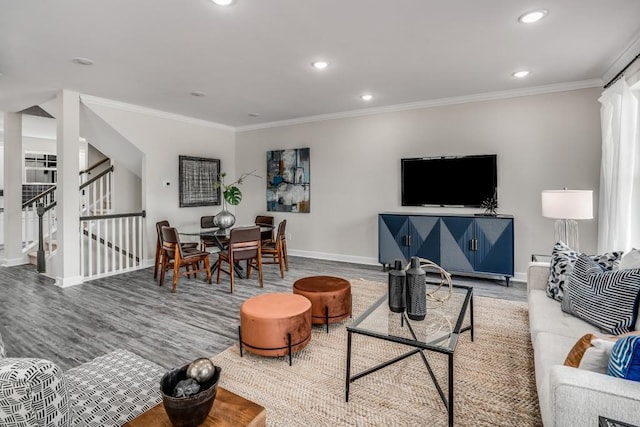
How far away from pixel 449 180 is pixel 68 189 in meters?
5.34

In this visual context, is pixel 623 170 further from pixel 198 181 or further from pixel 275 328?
pixel 198 181

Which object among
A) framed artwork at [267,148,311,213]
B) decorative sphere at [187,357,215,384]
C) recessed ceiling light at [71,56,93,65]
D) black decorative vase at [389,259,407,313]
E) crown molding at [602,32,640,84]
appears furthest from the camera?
framed artwork at [267,148,311,213]

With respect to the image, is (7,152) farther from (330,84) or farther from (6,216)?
(330,84)

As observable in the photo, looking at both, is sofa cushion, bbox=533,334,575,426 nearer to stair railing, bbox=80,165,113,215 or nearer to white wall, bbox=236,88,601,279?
white wall, bbox=236,88,601,279

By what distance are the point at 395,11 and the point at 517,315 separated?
9.82 feet

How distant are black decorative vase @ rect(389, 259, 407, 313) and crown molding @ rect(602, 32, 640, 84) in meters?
3.08

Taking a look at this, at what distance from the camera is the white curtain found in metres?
3.23

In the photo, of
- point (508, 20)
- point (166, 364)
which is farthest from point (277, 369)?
point (508, 20)

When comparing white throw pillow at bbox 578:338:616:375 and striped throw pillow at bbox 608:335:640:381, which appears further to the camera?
white throw pillow at bbox 578:338:616:375

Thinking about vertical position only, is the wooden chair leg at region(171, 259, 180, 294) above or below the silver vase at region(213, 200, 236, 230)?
below

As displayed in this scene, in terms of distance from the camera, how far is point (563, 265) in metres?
2.57

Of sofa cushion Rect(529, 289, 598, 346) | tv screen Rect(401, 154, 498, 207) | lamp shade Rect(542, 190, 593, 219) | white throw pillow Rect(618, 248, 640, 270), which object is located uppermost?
tv screen Rect(401, 154, 498, 207)

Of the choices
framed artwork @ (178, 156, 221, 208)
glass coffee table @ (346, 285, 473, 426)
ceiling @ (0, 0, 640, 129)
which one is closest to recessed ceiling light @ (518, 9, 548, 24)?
ceiling @ (0, 0, 640, 129)

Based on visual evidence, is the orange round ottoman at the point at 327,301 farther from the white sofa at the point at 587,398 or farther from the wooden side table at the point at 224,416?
the white sofa at the point at 587,398
